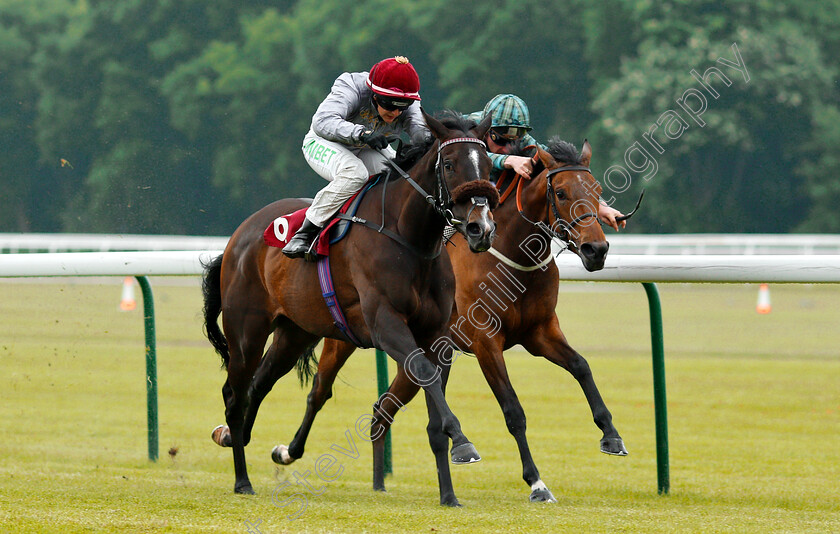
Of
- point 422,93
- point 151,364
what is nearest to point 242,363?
point 151,364

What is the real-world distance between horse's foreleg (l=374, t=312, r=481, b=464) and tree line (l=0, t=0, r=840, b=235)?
19.1 metres

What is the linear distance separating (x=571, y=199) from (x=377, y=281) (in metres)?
1.11

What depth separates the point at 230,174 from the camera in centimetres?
3216

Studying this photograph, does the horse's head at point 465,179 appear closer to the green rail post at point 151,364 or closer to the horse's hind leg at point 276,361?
the horse's hind leg at point 276,361

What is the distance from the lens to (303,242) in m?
5.35

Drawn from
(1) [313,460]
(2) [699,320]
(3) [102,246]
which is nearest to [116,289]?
(3) [102,246]

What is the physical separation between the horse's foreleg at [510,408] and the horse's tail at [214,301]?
1.51 m

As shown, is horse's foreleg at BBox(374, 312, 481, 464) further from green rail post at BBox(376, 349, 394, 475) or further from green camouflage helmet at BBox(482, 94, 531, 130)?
green camouflage helmet at BBox(482, 94, 531, 130)

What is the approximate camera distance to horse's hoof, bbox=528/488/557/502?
5254 millimetres

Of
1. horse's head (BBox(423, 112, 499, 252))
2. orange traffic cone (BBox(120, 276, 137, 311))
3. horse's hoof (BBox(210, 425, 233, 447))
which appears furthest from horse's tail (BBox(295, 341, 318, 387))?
orange traffic cone (BBox(120, 276, 137, 311))

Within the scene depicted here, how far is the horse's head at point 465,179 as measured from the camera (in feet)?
14.8

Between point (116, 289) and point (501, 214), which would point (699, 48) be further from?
point (501, 214)

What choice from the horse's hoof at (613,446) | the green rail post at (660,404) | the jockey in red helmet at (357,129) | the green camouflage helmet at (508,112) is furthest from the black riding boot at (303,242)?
the green rail post at (660,404)

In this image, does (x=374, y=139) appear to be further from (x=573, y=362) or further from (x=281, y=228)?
(x=573, y=362)
